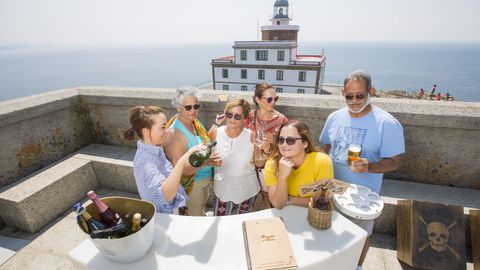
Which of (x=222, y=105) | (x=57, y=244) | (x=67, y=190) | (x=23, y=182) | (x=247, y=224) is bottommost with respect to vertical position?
(x=57, y=244)

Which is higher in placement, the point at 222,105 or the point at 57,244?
the point at 222,105

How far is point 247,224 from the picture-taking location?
6.56 feet

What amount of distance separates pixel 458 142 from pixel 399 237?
1762mm

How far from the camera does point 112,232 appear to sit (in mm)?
1595

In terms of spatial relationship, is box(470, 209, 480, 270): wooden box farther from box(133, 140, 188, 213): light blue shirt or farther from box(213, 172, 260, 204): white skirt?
box(133, 140, 188, 213): light blue shirt

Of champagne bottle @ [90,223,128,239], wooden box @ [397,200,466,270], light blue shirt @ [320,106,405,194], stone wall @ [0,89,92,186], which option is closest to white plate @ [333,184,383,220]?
light blue shirt @ [320,106,405,194]

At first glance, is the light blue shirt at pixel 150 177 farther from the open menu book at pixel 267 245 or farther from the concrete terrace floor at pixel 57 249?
the concrete terrace floor at pixel 57 249

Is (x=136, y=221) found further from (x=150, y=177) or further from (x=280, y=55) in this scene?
(x=280, y=55)

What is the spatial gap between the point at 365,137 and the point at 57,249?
14.9 feet

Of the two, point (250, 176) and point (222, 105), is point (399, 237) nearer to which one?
point (250, 176)

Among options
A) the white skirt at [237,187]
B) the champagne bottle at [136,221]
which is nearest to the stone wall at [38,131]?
the white skirt at [237,187]

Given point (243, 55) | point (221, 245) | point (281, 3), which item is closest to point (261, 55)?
point (243, 55)

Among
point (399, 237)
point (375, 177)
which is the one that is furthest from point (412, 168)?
point (375, 177)

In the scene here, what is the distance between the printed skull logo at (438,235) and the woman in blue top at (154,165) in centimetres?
315
